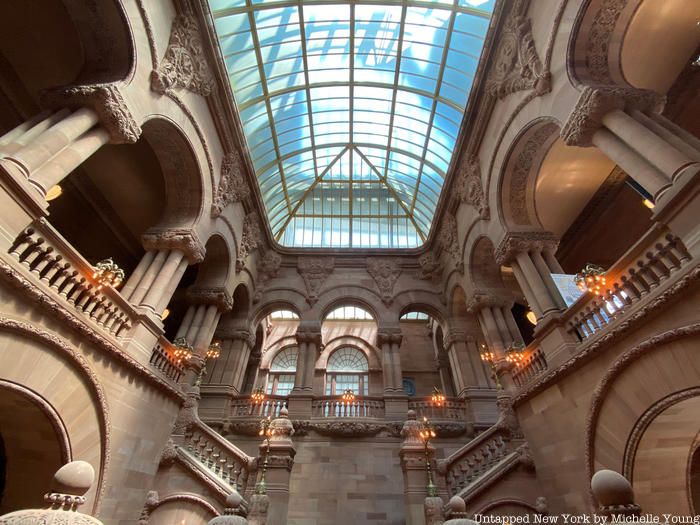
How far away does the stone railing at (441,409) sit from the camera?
1217 centimetres

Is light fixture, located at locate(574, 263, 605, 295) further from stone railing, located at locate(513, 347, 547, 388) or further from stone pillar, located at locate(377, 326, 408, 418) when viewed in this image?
stone pillar, located at locate(377, 326, 408, 418)

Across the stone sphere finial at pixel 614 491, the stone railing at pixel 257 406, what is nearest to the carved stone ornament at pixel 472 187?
the stone sphere finial at pixel 614 491

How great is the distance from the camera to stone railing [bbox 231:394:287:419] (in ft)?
39.5

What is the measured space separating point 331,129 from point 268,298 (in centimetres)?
822

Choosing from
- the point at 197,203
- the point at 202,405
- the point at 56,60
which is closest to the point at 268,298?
the point at 202,405

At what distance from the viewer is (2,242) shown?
4.67 metres

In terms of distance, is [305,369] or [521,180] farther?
[305,369]

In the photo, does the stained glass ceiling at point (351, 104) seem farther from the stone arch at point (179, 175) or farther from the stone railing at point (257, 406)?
the stone railing at point (257, 406)

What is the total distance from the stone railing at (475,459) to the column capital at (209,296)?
8.33 meters

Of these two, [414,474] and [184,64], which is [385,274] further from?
[184,64]

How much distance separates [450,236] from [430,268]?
2219mm

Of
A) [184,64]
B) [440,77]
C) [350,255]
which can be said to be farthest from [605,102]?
[350,255]

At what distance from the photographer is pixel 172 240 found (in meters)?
9.31

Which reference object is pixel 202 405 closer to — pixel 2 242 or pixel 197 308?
pixel 197 308
